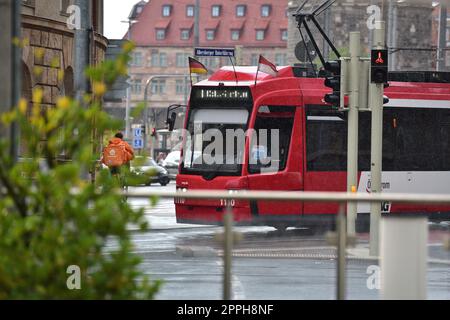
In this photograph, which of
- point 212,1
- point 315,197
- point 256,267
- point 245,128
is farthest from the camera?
point 212,1

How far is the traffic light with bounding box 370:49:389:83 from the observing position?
19.2 m

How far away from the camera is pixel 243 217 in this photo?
7.51m

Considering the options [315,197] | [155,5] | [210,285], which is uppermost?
[155,5]

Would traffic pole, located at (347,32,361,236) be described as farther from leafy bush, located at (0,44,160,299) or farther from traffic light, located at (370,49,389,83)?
leafy bush, located at (0,44,160,299)

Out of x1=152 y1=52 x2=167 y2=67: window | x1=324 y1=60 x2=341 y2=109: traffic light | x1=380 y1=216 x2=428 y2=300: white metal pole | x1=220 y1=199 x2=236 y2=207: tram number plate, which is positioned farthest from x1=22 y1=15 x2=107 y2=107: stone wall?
x1=152 y1=52 x2=167 y2=67: window

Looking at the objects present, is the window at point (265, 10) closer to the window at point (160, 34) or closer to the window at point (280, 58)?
the window at point (280, 58)

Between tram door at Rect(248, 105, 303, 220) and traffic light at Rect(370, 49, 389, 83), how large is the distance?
15.3ft

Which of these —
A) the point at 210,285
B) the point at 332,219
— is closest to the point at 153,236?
the point at 210,285

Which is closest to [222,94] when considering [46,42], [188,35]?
[46,42]

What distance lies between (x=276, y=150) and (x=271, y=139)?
25cm

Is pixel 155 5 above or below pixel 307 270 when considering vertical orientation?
above

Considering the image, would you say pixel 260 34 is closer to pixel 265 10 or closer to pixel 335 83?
pixel 265 10

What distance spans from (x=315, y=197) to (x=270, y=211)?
423 mm

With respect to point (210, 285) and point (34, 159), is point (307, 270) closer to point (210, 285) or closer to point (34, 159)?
point (210, 285)
